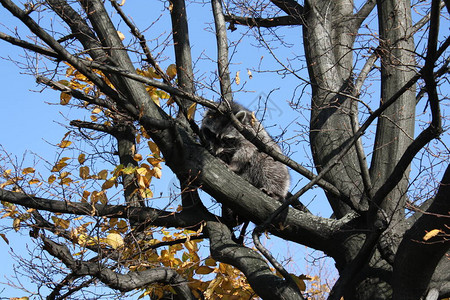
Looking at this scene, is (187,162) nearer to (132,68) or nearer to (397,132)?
(132,68)

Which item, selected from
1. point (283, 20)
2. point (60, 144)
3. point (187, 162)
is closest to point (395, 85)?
point (283, 20)

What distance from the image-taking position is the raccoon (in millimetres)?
7117

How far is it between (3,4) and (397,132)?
13.0 ft

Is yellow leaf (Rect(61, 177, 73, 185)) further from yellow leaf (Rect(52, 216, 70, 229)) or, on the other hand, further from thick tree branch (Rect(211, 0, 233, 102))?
thick tree branch (Rect(211, 0, 233, 102))

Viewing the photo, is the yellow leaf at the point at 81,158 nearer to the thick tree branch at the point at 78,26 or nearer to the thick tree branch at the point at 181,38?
the thick tree branch at the point at 181,38

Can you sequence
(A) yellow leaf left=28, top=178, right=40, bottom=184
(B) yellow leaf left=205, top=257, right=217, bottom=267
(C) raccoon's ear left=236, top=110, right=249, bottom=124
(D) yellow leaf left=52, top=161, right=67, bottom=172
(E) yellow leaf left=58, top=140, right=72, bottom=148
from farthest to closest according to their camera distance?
(C) raccoon's ear left=236, top=110, right=249, bottom=124, (E) yellow leaf left=58, top=140, right=72, bottom=148, (B) yellow leaf left=205, top=257, right=217, bottom=267, (D) yellow leaf left=52, top=161, right=67, bottom=172, (A) yellow leaf left=28, top=178, right=40, bottom=184

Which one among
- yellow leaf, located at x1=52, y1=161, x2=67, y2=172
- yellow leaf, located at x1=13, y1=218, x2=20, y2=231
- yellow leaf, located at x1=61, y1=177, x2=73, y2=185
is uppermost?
yellow leaf, located at x1=52, y1=161, x2=67, y2=172

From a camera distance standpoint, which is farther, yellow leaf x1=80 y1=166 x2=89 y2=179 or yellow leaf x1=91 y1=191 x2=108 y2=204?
yellow leaf x1=80 y1=166 x2=89 y2=179

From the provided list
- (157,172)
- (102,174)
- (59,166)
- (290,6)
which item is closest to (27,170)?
(59,166)

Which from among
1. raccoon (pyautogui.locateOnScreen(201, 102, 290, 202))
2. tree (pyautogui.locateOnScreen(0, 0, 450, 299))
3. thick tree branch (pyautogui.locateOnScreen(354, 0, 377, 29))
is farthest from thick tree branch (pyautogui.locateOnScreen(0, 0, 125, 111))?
thick tree branch (pyautogui.locateOnScreen(354, 0, 377, 29))

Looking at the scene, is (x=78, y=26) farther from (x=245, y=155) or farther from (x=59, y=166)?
(x=245, y=155)

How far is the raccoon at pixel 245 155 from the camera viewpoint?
23.4 ft

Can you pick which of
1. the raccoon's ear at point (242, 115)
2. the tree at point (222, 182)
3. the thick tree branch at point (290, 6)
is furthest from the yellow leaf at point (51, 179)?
the thick tree branch at point (290, 6)

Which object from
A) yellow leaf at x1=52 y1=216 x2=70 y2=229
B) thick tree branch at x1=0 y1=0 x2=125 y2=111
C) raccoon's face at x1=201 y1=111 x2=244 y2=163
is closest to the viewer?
thick tree branch at x1=0 y1=0 x2=125 y2=111
